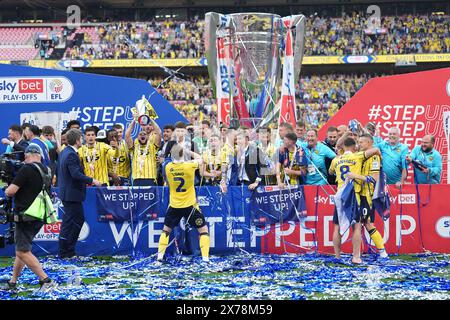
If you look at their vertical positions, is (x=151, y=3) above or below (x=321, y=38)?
above

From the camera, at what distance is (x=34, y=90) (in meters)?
16.5

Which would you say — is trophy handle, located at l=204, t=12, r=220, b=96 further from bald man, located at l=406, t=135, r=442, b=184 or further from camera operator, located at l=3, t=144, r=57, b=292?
camera operator, located at l=3, t=144, r=57, b=292

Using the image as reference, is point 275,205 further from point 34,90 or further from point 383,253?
point 34,90

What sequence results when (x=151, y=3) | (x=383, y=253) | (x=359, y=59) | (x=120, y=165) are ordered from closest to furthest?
(x=383, y=253), (x=120, y=165), (x=359, y=59), (x=151, y=3)

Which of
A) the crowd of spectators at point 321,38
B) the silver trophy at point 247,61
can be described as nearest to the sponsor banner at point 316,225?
the silver trophy at point 247,61

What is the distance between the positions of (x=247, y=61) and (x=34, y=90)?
204 inches

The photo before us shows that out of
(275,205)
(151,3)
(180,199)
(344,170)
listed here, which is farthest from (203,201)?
(151,3)

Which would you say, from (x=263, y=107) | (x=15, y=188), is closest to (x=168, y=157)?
(x=15, y=188)

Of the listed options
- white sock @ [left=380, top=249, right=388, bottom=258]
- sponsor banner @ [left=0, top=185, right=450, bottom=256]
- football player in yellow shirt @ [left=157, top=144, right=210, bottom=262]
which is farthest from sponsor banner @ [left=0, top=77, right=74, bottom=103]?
white sock @ [left=380, top=249, right=388, bottom=258]

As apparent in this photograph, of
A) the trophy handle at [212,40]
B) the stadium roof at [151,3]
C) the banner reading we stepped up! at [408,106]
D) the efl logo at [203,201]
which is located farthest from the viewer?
the stadium roof at [151,3]

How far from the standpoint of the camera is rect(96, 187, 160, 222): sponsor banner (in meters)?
10.8

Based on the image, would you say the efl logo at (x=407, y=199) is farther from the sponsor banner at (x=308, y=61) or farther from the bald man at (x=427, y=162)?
the sponsor banner at (x=308, y=61)

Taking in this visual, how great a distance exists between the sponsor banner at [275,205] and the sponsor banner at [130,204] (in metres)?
1.56

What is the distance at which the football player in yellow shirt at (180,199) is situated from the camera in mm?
9914
